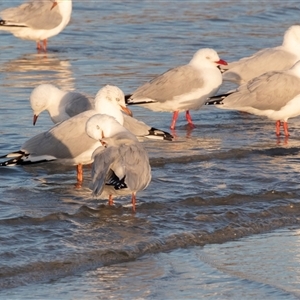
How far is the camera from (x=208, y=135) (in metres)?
9.72

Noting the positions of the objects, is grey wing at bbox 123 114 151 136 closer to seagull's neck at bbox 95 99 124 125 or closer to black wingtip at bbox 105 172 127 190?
seagull's neck at bbox 95 99 124 125

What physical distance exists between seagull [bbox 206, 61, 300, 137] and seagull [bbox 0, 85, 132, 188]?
2281mm

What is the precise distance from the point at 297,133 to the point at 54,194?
354cm

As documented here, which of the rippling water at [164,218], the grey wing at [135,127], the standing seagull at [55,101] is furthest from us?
the standing seagull at [55,101]

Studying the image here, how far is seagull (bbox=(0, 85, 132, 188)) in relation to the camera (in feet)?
25.0

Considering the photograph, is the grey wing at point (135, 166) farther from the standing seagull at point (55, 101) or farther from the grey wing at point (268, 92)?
the grey wing at point (268, 92)

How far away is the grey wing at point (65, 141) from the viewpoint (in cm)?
761

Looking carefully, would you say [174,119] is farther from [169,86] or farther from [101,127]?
[101,127]

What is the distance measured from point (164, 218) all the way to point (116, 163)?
56cm

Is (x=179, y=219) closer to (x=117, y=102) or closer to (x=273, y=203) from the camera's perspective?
(x=273, y=203)

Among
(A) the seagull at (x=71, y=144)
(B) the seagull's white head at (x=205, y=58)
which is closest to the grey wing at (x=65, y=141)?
(A) the seagull at (x=71, y=144)

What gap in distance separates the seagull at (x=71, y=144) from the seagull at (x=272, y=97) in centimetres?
228

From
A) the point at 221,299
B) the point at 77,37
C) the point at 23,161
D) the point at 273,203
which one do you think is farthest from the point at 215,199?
the point at 77,37

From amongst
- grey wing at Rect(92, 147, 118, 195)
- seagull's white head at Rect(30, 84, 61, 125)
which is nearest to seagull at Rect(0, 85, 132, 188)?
grey wing at Rect(92, 147, 118, 195)
